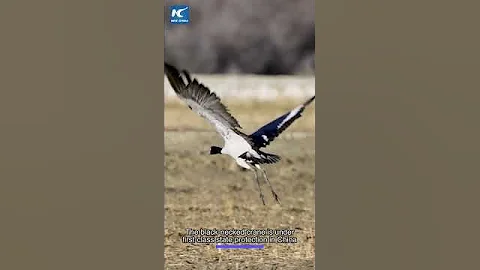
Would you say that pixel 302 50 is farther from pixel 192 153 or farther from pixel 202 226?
pixel 202 226

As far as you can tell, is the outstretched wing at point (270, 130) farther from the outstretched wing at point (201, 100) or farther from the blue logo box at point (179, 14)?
the blue logo box at point (179, 14)

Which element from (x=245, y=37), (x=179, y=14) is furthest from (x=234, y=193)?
(x=179, y=14)

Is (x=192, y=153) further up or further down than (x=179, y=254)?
further up

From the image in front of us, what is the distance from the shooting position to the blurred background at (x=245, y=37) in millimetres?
3670

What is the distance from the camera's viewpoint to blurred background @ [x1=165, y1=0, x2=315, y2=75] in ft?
12.0

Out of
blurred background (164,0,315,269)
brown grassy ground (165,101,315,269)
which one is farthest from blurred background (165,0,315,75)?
brown grassy ground (165,101,315,269)

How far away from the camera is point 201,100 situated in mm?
3703

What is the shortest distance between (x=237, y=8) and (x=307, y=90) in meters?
0.47

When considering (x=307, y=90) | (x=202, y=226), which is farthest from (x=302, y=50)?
(x=202, y=226)

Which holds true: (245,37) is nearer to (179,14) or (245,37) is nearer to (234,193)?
(179,14)

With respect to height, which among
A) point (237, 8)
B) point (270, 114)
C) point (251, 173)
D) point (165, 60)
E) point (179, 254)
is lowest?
point (179, 254)

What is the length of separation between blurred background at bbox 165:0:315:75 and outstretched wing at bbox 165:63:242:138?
0.05 metres

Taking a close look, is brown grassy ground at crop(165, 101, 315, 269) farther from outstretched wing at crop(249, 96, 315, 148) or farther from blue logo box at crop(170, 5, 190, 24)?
blue logo box at crop(170, 5, 190, 24)

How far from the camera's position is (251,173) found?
3775 millimetres
